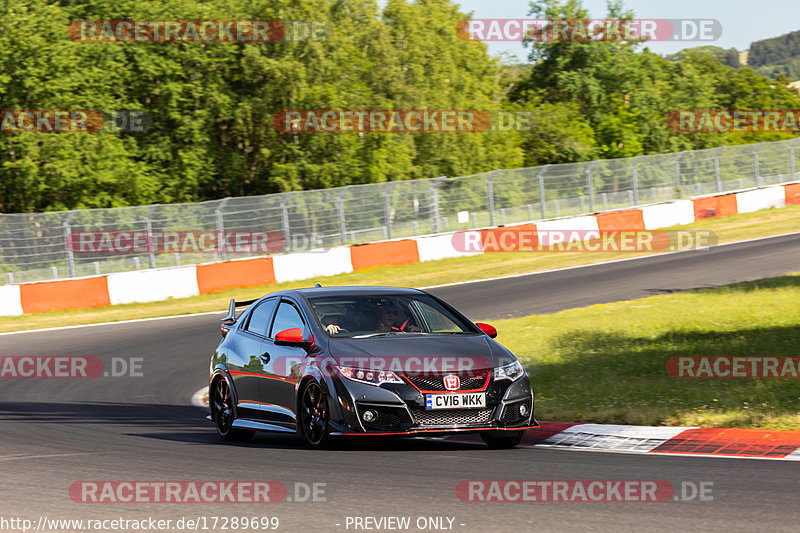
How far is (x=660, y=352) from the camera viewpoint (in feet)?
40.7

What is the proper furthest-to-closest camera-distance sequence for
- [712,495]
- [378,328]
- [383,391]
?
[378,328] → [383,391] → [712,495]

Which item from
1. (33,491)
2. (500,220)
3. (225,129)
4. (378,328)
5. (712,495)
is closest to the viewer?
(712,495)

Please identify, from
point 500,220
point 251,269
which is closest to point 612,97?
point 500,220

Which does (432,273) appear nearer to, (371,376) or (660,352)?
(660,352)

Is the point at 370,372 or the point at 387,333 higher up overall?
the point at 387,333

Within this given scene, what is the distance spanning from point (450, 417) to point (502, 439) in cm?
72

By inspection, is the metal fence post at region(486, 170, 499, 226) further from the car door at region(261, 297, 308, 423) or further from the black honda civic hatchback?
the car door at region(261, 297, 308, 423)

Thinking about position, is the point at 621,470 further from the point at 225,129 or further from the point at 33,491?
the point at 225,129

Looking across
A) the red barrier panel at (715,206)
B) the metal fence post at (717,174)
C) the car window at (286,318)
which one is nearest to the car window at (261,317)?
the car window at (286,318)

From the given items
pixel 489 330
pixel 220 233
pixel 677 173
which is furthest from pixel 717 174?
pixel 489 330

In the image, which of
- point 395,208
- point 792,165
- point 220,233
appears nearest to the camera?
point 220,233

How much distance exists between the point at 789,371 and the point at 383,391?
4906mm

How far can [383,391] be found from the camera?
7965mm

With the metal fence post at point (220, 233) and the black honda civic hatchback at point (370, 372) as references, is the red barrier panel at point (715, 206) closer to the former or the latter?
the metal fence post at point (220, 233)
